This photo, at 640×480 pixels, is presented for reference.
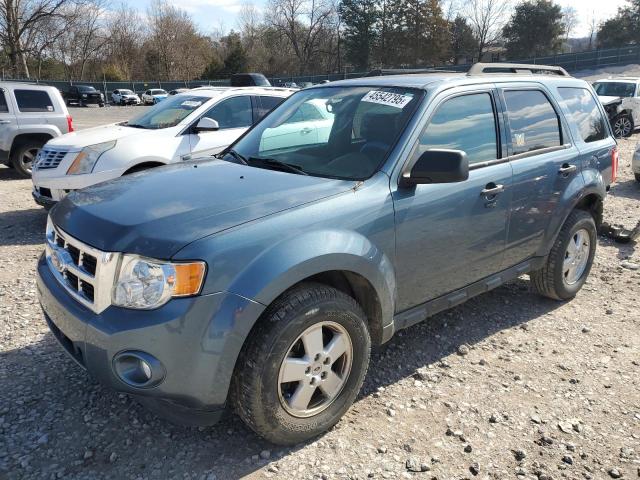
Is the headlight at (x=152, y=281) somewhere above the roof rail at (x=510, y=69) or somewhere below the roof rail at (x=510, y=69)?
below

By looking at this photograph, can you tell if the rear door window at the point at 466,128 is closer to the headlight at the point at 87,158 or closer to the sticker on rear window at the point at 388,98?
the sticker on rear window at the point at 388,98

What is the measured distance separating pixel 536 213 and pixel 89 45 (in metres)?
66.9

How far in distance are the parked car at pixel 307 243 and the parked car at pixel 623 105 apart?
13615 mm

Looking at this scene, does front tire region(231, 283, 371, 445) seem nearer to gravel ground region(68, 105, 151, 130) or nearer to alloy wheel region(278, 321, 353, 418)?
alloy wheel region(278, 321, 353, 418)

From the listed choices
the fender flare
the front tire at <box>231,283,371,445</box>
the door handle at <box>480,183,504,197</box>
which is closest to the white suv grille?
the fender flare

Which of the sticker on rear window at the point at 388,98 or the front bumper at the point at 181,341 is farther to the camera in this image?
the sticker on rear window at the point at 388,98

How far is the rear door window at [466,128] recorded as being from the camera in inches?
125

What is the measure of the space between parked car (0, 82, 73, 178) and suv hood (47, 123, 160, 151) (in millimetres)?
3635

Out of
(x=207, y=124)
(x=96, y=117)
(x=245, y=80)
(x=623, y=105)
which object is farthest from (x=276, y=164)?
(x=96, y=117)

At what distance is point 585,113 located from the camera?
4426mm

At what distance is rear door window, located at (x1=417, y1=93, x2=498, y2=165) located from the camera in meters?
3.17

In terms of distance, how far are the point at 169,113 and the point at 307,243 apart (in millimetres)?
5319

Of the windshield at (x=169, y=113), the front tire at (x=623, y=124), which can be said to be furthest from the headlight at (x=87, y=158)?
the front tire at (x=623, y=124)

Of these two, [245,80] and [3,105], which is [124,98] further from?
[3,105]
